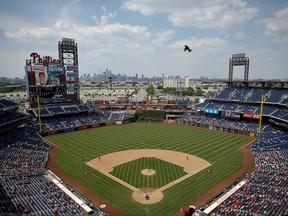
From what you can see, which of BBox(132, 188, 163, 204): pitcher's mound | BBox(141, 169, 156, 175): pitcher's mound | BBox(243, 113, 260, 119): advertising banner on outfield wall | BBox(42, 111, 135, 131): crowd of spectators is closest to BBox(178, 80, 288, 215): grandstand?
BBox(243, 113, 260, 119): advertising banner on outfield wall

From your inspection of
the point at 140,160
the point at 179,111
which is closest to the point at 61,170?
the point at 140,160

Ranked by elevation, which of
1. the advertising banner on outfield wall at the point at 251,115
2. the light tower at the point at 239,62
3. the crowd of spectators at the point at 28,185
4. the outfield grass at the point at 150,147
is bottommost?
the outfield grass at the point at 150,147

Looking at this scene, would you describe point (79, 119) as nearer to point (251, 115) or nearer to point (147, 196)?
point (147, 196)

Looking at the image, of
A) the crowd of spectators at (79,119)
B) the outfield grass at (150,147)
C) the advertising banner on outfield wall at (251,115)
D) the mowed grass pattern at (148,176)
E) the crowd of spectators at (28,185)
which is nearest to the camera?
the crowd of spectators at (28,185)

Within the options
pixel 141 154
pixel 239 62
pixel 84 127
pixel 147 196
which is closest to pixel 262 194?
pixel 147 196

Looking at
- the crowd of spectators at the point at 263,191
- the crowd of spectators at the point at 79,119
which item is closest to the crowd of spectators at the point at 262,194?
the crowd of spectators at the point at 263,191

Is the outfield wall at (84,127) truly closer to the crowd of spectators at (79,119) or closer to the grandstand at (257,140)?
the crowd of spectators at (79,119)
